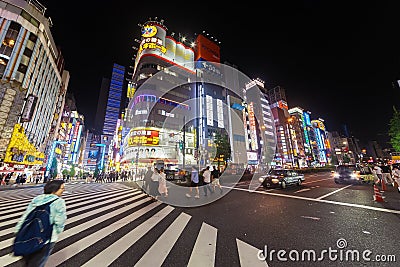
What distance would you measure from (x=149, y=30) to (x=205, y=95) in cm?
3001

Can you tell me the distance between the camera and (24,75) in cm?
2561

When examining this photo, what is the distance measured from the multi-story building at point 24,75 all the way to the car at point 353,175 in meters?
40.5

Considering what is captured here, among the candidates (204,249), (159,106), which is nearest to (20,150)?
(159,106)

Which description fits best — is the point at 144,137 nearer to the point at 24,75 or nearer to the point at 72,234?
the point at 24,75

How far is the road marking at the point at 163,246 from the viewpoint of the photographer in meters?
2.96

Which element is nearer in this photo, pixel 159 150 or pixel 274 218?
pixel 274 218

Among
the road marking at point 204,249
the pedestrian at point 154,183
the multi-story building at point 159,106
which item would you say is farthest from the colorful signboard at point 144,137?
the road marking at point 204,249

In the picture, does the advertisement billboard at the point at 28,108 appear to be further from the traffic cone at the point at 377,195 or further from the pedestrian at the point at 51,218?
the traffic cone at the point at 377,195

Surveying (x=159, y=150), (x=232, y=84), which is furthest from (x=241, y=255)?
(x=232, y=84)

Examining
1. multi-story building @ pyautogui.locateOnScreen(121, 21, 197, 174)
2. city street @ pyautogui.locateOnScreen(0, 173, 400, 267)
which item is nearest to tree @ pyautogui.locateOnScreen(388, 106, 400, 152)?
city street @ pyautogui.locateOnScreen(0, 173, 400, 267)

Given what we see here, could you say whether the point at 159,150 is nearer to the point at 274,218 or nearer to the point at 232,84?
the point at 274,218

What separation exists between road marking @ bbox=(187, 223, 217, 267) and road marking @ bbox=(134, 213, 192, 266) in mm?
548

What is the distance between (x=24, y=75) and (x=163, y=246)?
3670 cm

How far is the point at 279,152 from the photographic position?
231ft
